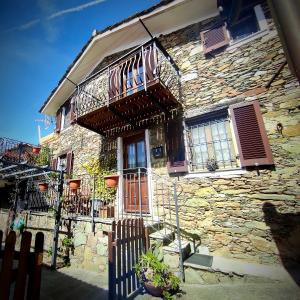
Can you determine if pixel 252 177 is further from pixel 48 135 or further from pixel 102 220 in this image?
pixel 48 135

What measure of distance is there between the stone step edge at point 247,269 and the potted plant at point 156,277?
520mm

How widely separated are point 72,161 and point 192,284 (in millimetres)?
7317

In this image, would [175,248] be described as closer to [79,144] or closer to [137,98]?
[137,98]

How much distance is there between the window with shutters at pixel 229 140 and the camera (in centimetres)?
448

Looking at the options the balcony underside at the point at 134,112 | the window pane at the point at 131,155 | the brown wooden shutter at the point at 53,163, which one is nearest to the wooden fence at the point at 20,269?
the balcony underside at the point at 134,112

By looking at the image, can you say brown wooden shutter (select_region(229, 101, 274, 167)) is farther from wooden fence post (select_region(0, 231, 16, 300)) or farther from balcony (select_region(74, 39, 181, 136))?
wooden fence post (select_region(0, 231, 16, 300))

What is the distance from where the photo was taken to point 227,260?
13.3 feet

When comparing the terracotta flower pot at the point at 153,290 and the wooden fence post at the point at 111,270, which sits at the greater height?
the wooden fence post at the point at 111,270

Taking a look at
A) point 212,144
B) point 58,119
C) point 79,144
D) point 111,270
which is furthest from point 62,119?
point 111,270

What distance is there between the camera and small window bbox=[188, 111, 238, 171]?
4973 mm

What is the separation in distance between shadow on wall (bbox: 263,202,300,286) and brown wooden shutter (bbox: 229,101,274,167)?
110cm

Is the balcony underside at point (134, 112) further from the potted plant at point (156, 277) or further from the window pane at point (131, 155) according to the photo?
the potted plant at point (156, 277)

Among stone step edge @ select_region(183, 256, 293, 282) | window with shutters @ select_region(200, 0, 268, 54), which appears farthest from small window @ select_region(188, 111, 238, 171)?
window with shutters @ select_region(200, 0, 268, 54)

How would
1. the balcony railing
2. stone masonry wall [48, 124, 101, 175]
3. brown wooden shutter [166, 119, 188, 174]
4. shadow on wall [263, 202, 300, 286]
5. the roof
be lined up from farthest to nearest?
the balcony railing < stone masonry wall [48, 124, 101, 175] < the roof < brown wooden shutter [166, 119, 188, 174] < shadow on wall [263, 202, 300, 286]
